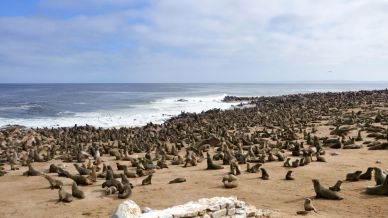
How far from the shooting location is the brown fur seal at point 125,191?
→ 33.6 ft

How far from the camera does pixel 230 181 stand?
1102cm

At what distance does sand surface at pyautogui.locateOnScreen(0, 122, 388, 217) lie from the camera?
29.8ft

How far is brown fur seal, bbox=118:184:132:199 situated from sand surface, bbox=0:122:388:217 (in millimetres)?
166

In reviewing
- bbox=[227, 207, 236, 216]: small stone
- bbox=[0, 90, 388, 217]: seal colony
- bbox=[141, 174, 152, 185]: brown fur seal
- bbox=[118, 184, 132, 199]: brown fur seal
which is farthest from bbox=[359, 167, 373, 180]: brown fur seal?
bbox=[118, 184, 132, 199]: brown fur seal

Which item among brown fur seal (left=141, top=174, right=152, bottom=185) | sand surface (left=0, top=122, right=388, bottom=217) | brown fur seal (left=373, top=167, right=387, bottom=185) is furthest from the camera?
brown fur seal (left=141, top=174, right=152, bottom=185)

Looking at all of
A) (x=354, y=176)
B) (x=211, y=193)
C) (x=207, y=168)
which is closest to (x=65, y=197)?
(x=211, y=193)

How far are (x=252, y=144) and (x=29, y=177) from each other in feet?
28.7

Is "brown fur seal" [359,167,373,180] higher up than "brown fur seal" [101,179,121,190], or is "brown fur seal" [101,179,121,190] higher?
"brown fur seal" [359,167,373,180]

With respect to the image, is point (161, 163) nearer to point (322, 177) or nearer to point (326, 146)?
point (322, 177)

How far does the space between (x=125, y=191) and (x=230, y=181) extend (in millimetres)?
2686

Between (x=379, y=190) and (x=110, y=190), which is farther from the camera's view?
(x=110, y=190)

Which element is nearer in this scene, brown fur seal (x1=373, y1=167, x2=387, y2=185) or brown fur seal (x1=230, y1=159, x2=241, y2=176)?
brown fur seal (x1=373, y1=167, x2=387, y2=185)

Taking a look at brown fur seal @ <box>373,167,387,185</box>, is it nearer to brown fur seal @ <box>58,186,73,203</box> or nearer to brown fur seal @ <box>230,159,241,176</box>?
brown fur seal @ <box>230,159,241,176</box>

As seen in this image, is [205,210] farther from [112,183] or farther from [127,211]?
[112,183]
